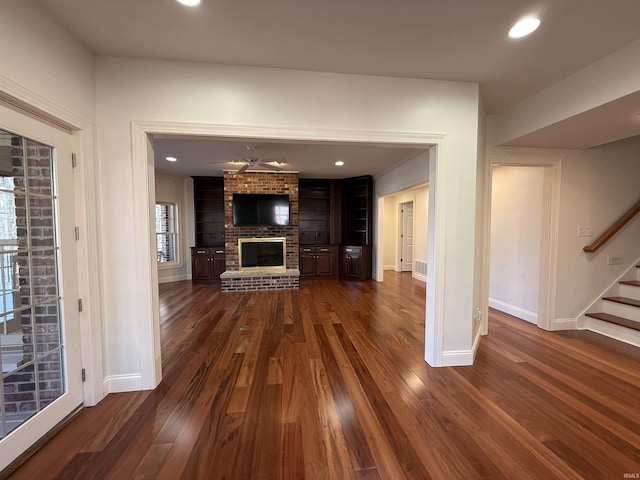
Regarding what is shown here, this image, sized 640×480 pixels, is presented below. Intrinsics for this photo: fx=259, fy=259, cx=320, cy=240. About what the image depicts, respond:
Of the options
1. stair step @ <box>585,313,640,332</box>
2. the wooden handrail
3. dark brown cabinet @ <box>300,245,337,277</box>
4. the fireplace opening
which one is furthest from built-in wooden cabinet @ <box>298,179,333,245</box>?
stair step @ <box>585,313,640,332</box>

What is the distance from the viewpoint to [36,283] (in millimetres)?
1647

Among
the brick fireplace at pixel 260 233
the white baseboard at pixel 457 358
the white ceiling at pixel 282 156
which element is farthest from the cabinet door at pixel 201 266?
the white baseboard at pixel 457 358

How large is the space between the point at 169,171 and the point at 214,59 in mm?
4732

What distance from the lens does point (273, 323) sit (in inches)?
146

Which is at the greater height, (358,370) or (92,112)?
(92,112)

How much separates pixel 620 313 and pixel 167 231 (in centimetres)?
850

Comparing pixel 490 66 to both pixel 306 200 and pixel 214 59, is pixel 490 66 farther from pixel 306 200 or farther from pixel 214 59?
pixel 306 200

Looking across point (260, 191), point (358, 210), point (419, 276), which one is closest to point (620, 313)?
point (419, 276)

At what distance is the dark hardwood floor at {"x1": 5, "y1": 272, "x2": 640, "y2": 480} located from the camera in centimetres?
146

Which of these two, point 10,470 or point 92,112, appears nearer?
point 10,470

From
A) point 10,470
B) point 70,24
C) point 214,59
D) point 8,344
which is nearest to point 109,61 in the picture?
point 70,24

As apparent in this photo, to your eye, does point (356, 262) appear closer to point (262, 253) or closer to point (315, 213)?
point (315, 213)

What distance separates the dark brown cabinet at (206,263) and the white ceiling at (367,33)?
4.99 meters

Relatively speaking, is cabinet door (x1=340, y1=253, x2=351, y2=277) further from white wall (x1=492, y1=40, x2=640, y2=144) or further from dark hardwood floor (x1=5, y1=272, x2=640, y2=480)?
white wall (x1=492, y1=40, x2=640, y2=144)
